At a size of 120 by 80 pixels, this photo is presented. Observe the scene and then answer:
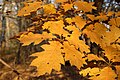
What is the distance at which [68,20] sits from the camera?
212cm

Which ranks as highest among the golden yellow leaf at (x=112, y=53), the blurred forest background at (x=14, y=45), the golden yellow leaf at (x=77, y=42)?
the golden yellow leaf at (x=77, y=42)

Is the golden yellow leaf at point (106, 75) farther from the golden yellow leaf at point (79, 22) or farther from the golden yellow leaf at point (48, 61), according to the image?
the golden yellow leaf at point (79, 22)

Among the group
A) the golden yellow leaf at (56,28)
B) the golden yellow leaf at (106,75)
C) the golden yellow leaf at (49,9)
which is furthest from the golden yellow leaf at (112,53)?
the golden yellow leaf at (49,9)

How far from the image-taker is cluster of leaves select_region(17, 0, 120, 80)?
1.61 m

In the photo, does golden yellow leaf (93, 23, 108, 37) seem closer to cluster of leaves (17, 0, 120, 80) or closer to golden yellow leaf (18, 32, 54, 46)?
cluster of leaves (17, 0, 120, 80)

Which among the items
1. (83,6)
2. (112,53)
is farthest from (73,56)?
(83,6)

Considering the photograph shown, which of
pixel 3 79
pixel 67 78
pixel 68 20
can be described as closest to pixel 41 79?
pixel 67 78

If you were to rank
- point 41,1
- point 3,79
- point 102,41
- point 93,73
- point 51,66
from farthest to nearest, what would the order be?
point 3,79 → point 41,1 → point 102,41 → point 93,73 → point 51,66

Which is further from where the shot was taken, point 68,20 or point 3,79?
point 3,79

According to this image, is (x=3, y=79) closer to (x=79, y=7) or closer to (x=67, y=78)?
(x=67, y=78)

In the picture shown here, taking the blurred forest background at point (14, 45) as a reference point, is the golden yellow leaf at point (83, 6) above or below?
above

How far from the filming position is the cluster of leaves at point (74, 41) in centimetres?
161

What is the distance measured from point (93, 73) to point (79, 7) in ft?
2.35

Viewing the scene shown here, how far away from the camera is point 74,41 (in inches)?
72.2
